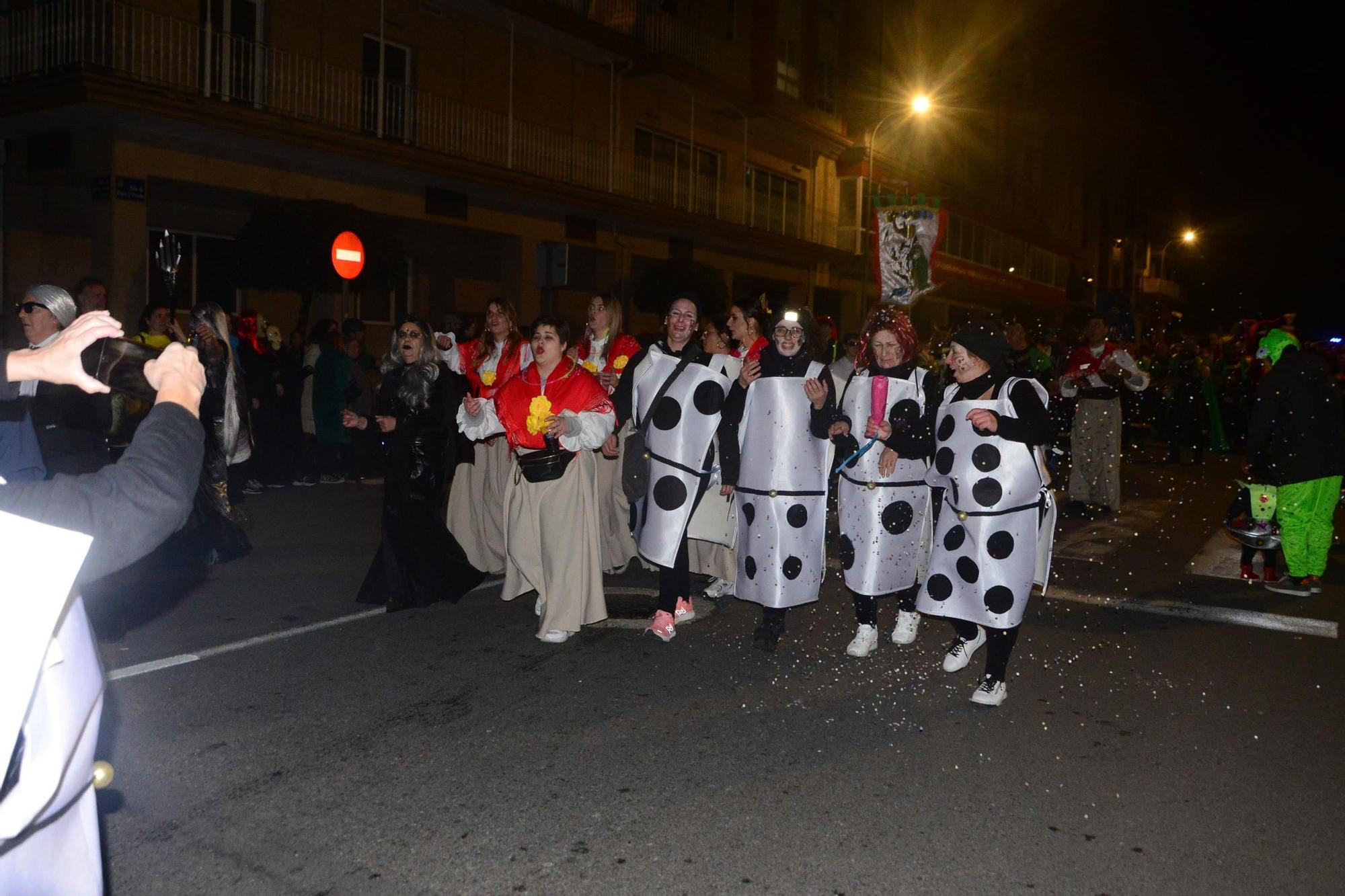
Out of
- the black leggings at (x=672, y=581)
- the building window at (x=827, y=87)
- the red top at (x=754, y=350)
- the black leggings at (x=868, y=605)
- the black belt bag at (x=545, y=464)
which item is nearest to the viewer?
the black leggings at (x=868, y=605)

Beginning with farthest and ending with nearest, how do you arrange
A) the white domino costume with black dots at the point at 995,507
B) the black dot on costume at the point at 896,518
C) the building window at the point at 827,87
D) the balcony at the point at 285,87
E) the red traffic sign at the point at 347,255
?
the building window at the point at 827,87 < the red traffic sign at the point at 347,255 < the balcony at the point at 285,87 < the black dot on costume at the point at 896,518 < the white domino costume with black dots at the point at 995,507

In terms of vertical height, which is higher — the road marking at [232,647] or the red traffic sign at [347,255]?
the red traffic sign at [347,255]

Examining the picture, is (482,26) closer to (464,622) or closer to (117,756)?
(464,622)

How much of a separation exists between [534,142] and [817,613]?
1731 cm

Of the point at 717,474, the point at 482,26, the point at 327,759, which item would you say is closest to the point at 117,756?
the point at 327,759

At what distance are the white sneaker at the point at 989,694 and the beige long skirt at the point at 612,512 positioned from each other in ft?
11.4

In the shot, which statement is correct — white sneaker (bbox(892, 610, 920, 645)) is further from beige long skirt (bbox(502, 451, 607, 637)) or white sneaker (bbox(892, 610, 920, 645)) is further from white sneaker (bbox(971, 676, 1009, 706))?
beige long skirt (bbox(502, 451, 607, 637))

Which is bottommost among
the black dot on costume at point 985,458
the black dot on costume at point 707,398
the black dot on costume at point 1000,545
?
the black dot on costume at point 1000,545

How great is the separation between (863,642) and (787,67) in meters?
28.4

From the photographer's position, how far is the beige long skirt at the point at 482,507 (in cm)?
742

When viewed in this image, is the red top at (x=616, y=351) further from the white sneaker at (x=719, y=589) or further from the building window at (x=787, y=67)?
the building window at (x=787, y=67)

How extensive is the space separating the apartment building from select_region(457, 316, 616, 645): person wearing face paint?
7943 millimetres

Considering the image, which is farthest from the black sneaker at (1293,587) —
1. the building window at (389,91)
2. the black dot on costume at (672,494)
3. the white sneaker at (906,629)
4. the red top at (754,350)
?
the building window at (389,91)

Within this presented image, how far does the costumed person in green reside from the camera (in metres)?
7.54
